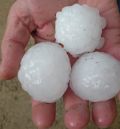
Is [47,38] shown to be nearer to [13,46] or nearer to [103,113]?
[13,46]

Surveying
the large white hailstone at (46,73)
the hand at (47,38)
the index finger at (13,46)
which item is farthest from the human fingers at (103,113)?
the index finger at (13,46)

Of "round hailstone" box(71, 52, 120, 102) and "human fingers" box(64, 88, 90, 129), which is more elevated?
"round hailstone" box(71, 52, 120, 102)

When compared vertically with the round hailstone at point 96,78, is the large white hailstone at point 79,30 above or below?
above

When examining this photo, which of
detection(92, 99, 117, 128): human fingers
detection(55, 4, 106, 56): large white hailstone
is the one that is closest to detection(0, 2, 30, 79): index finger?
detection(55, 4, 106, 56): large white hailstone

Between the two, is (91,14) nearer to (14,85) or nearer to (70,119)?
(70,119)

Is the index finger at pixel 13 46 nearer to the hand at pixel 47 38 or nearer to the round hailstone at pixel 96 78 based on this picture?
the hand at pixel 47 38

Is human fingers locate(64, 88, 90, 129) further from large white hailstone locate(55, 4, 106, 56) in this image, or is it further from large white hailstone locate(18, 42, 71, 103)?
large white hailstone locate(55, 4, 106, 56)
